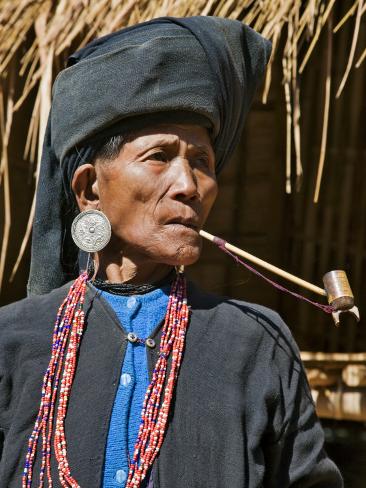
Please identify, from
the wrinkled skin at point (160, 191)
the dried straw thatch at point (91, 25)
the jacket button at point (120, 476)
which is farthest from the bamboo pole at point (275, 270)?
the dried straw thatch at point (91, 25)

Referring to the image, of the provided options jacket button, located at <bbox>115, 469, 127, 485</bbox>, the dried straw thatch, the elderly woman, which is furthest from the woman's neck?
the dried straw thatch

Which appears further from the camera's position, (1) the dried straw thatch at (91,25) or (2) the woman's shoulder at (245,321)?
(1) the dried straw thatch at (91,25)

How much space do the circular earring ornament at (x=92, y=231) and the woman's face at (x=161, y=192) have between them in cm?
2

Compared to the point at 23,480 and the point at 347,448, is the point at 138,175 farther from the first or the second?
the point at 347,448

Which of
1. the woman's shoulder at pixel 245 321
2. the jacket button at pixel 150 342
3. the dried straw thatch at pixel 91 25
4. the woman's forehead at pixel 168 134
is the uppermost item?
the dried straw thatch at pixel 91 25

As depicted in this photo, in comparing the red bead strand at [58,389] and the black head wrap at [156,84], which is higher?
the black head wrap at [156,84]

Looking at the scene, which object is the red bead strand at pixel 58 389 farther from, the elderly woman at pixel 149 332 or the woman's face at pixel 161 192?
the woman's face at pixel 161 192

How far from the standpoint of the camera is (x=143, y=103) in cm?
167

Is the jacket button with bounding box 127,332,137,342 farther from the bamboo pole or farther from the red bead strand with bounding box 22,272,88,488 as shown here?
the bamboo pole

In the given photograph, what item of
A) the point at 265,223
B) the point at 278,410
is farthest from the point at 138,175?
the point at 265,223

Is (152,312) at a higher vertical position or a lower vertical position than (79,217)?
lower

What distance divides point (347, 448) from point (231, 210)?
142 centimetres

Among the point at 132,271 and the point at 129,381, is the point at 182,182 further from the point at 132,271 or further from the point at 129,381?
the point at 129,381

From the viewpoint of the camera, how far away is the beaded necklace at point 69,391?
1.63 metres
